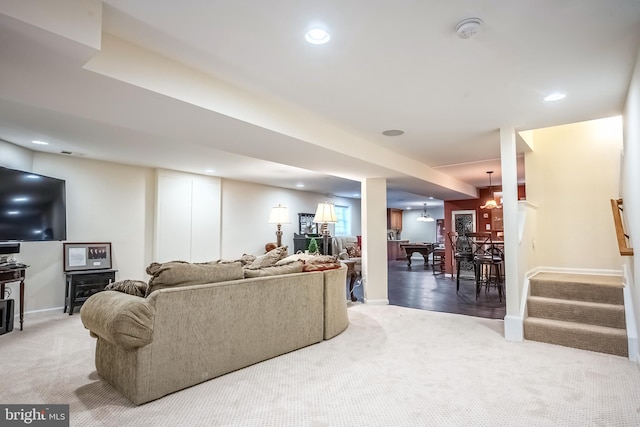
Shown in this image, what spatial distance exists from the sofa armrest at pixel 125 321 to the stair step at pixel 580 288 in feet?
13.0

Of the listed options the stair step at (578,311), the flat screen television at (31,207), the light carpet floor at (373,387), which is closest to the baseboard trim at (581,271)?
the stair step at (578,311)

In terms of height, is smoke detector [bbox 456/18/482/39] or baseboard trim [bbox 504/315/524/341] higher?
smoke detector [bbox 456/18/482/39]

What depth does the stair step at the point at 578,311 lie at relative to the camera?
3404 mm

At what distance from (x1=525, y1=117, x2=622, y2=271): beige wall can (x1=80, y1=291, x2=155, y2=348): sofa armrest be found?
4.71 m

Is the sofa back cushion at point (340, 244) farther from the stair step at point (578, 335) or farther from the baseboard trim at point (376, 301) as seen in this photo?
the stair step at point (578, 335)

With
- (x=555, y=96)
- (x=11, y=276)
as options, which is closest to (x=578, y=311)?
(x=555, y=96)

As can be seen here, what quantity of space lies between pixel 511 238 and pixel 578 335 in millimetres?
1064

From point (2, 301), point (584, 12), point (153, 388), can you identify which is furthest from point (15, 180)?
point (584, 12)

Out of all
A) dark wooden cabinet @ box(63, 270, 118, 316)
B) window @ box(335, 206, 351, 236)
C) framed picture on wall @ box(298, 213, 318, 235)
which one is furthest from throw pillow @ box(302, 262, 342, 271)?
window @ box(335, 206, 351, 236)

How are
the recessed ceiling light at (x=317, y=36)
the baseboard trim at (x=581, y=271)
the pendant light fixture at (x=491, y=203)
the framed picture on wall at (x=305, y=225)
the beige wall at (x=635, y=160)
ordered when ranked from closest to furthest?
the recessed ceiling light at (x=317, y=36) → the beige wall at (x=635, y=160) → the baseboard trim at (x=581, y=271) → the pendant light fixture at (x=491, y=203) → the framed picture on wall at (x=305, y=225)

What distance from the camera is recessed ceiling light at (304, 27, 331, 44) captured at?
2.02 meters

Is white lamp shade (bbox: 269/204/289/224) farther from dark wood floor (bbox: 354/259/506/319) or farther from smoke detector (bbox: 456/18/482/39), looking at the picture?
smoke detector (bbox: 456/18/482/39)

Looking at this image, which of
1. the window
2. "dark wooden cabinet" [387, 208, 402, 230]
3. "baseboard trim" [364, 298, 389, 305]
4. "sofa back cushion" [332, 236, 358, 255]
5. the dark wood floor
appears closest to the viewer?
the dark wood floor

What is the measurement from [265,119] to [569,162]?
13.6 ft
